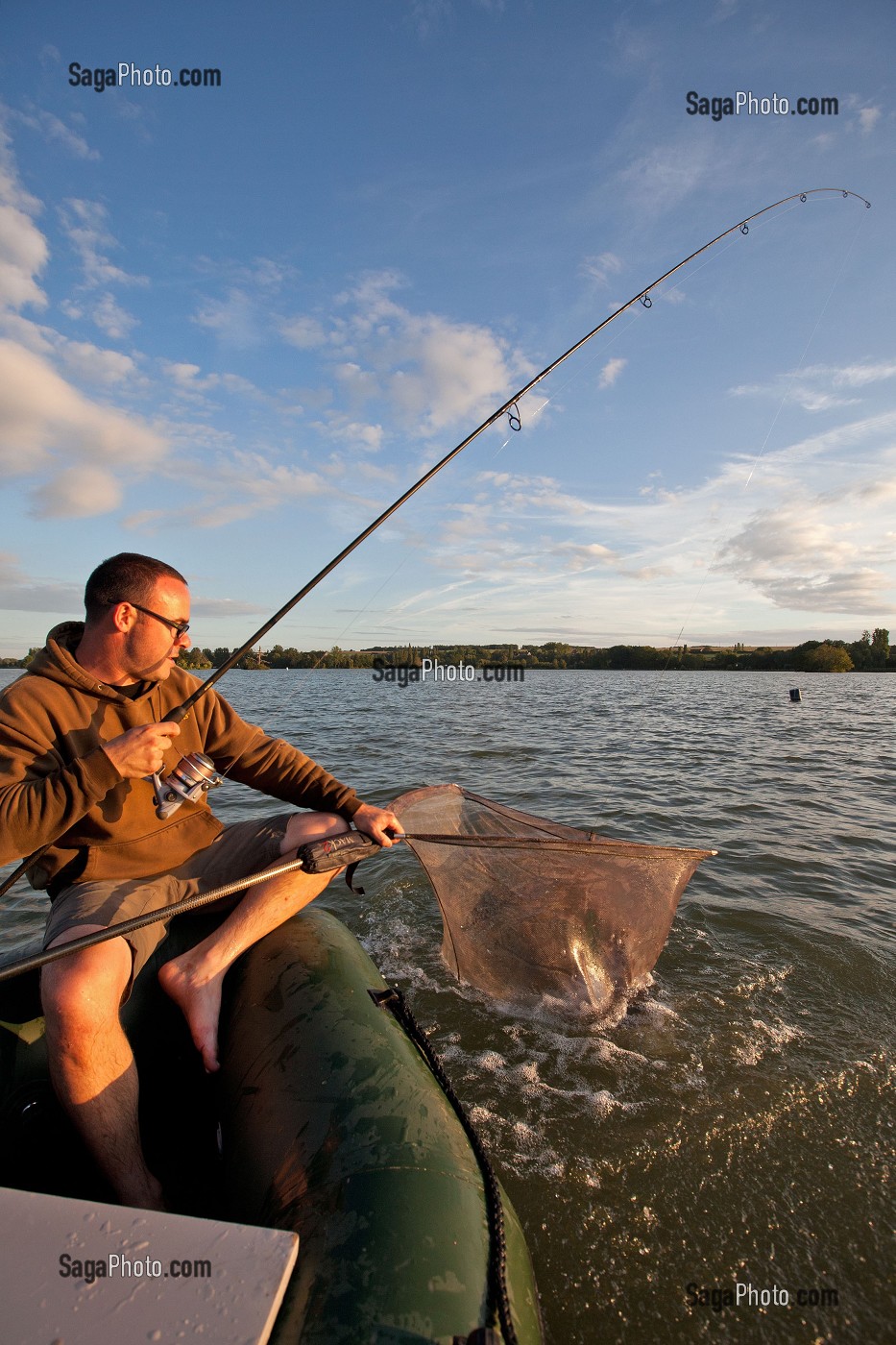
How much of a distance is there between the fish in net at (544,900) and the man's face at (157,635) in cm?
152

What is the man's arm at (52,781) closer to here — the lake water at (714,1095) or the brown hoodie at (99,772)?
the brown hoodie at (99,772)

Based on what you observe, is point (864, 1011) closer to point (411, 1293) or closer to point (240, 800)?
point (411, 1293)

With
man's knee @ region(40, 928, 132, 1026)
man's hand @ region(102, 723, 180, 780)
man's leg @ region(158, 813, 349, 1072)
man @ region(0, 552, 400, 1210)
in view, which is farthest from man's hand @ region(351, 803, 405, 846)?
man's knee @ region(40, 928, 132, 1026)

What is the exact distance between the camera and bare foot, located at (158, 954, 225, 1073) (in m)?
2.73

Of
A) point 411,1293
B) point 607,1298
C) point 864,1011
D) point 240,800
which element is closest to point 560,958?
point 607,1298

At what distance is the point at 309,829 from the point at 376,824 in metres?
0.37

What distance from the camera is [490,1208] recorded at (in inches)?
75.0

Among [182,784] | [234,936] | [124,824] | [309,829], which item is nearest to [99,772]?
[182,784]

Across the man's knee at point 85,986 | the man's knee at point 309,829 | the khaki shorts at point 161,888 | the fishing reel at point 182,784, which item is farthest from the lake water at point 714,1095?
the fishing reel at point 182,784

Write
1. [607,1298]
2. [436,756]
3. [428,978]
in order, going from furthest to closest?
[436,756] → [428,978] → [607,1298]

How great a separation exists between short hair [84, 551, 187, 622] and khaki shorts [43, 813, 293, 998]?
4.18ft

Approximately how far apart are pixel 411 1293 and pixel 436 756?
12.4 meters

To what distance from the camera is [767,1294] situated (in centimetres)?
238

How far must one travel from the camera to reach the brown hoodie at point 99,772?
8.40 ft
